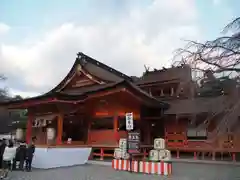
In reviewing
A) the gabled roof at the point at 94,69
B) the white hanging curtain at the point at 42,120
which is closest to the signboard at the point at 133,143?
the white hanging curtain at the point at 42,120

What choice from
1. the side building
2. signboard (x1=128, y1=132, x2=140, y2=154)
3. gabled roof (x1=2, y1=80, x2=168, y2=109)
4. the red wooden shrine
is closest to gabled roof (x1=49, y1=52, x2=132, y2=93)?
the red wooden shrine

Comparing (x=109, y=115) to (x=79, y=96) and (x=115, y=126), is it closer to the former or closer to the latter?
(x=115, y=126)

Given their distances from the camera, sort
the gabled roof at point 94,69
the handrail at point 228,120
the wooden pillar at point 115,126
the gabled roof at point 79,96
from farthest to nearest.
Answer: the gabled roof at point 94,69 < the wooden pillar at point 115,126 < the gabled roof at point 79,96 < the handrail at point 228,120

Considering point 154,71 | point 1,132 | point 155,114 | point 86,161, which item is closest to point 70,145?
point 86,161

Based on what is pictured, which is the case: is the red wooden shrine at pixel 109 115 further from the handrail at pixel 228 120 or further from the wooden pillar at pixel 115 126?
the handrail at pixel 228 120

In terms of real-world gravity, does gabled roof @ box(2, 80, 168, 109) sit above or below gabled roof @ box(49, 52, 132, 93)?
below

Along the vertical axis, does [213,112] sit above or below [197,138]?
above

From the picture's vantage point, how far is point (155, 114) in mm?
21062

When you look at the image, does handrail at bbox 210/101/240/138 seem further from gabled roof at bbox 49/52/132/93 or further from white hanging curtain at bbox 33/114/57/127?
gabled roof at bbox 49/52/132/93

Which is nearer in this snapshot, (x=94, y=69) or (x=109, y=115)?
(x=109, y=115)

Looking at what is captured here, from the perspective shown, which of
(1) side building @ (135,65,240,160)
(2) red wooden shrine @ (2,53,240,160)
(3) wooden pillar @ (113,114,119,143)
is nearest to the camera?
(1) side building @ (135,65,240,160)

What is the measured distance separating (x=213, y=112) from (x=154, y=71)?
17.9 m

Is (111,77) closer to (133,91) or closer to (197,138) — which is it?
(133,91)

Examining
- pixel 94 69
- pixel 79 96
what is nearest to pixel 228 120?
pixel 79 96
